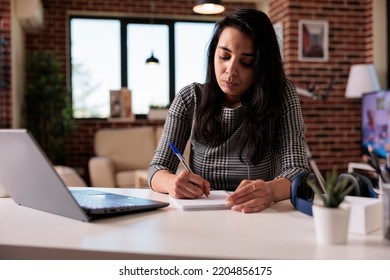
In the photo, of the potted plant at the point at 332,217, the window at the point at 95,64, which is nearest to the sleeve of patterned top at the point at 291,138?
the potted plant at the point at 332,217

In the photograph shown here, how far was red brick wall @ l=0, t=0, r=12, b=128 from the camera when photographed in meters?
4.59

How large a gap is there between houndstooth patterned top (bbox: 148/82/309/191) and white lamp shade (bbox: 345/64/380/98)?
339 centimetres

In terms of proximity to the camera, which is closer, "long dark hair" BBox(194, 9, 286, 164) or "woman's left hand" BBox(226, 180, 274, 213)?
"woman's left hand" BBox(226, 180, 274, 213)

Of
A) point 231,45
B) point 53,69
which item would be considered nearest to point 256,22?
point 231,45

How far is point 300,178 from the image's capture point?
1.07 m

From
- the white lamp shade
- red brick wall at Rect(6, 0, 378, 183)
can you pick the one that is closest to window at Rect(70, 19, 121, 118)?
red brick wall at Rect(6, 0, 378, 183)

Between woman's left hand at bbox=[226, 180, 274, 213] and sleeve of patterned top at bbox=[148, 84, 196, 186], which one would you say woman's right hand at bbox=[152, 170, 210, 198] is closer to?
woman's left hand at bbox=[226, 180, 274, 213]

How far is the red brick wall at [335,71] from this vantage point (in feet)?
16.2

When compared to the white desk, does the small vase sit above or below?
above

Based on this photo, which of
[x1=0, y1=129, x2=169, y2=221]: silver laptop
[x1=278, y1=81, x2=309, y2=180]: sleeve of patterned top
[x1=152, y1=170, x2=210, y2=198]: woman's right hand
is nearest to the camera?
[x1=0, y1=129, x2=169, y2=221]: silver laptop

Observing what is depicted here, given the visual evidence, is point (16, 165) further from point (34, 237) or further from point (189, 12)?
point (189, 12)

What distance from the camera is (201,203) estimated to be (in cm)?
109

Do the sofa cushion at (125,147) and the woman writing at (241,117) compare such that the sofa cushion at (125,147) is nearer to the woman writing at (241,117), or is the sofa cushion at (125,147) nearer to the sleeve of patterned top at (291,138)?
the woman writing at (241,117)

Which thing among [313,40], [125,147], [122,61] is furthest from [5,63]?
[313,40]
